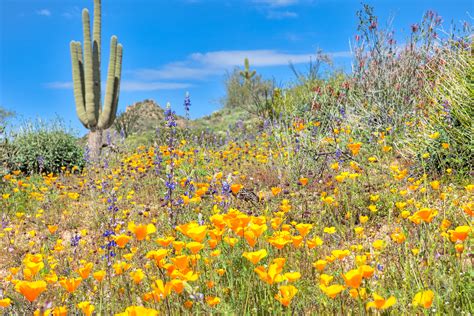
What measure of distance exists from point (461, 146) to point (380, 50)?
3917mm

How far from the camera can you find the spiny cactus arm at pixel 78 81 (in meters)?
15.8

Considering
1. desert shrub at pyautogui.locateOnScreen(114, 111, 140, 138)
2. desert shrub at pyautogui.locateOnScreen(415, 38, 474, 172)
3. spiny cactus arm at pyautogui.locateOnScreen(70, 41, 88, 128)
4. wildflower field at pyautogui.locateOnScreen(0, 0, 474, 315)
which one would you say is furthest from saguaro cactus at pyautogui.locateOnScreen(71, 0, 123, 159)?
desert shrub at pyautogui.locateOnScreen(415, 38, 474, 172)

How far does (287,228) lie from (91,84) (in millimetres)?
14471

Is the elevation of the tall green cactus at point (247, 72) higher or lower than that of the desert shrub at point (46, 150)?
higher

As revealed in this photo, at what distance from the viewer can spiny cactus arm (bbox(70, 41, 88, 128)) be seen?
15773 millimetres

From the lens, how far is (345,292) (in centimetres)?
261

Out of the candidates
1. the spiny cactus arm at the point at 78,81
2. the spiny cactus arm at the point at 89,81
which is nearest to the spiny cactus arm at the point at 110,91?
the spiny cactus arm at the point at 89,81

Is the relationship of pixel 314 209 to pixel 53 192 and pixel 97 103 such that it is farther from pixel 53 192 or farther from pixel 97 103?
pixel 97 103

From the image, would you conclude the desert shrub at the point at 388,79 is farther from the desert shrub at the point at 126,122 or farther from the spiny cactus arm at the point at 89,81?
the desert shrub at the point at 126,122

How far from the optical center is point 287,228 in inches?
105

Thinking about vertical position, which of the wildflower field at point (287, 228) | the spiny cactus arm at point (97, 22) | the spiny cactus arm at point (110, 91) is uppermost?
the spiny cactus arm at point (97, 22)

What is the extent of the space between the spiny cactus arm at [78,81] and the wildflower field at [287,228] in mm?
6911

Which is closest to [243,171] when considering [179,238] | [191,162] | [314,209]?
[191,162]

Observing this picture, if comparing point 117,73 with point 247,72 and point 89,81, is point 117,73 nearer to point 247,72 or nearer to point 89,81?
point 89,81
